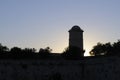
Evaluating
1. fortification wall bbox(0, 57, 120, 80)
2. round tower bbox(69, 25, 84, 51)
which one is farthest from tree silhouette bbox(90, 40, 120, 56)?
fortification wall bbox(0, 57, 120, 80)

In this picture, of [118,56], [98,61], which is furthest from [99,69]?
[118,56]

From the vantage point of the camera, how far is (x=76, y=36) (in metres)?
55.4

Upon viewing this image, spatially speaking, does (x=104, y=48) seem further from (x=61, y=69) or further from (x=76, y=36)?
(x=61, y=69)

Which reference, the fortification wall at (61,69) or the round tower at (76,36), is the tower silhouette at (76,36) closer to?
the round tower at (76,36)

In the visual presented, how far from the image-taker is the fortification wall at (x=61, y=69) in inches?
1355

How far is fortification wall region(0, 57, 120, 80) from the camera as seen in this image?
34.4 meters

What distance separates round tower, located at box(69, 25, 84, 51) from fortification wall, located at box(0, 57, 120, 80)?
16537mm

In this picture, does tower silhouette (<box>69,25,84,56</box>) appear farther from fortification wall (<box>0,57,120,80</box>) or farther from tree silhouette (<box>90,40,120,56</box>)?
fortification wall (<box>0,57,120,80</box>)

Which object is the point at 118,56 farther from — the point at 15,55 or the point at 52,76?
the point at 15,55

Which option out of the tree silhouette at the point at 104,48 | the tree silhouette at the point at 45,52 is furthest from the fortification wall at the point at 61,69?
the tree silhouette at the point at 104,48

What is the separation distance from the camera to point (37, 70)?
36031 millimetres

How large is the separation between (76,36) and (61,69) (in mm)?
18793

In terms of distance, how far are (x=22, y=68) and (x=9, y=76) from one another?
163 centimetres

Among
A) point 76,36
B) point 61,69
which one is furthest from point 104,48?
point 61,69
